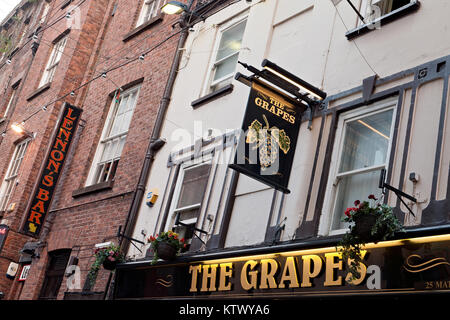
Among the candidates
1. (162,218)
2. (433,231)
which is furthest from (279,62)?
(433,231)

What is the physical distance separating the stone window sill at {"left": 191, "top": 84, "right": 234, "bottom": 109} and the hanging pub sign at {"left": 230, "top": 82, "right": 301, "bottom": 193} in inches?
97.5

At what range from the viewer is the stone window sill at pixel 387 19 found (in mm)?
7211

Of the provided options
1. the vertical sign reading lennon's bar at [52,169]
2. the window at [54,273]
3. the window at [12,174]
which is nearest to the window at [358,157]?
the window at [54,273]

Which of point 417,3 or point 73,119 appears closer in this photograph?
point 417,3

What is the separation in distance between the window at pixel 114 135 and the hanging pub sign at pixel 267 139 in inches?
226

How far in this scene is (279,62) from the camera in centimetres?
923

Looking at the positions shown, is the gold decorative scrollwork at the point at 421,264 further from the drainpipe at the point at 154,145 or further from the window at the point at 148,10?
the window at the point at 148,10

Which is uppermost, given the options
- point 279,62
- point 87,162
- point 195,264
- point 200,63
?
point 200,63

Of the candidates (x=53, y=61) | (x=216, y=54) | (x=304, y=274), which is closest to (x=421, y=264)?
(x=304, y=274)

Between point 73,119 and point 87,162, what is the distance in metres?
1.49

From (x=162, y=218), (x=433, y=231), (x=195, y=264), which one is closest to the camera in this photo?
(x=433, y=231)

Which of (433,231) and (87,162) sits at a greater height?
(87,162)

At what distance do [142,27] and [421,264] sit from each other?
10056 mm

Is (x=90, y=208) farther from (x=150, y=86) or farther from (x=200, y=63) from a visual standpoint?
(x=200, y=63)
